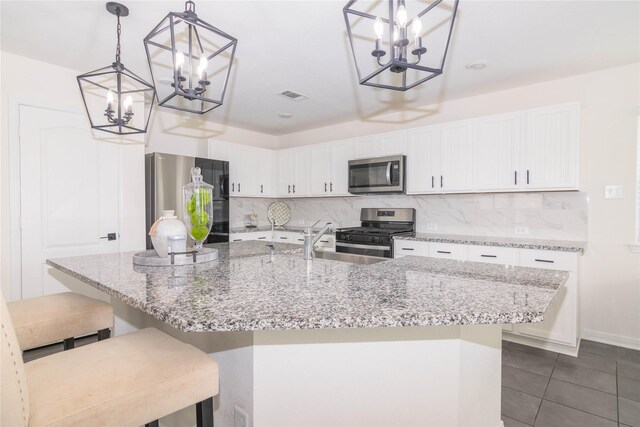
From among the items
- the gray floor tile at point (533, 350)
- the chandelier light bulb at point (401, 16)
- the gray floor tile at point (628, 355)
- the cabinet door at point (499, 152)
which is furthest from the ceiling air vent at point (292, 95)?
the gray floor tile at point (628, 355)

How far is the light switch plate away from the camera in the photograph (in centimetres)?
299

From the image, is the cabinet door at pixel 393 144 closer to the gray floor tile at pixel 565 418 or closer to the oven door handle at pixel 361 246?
the oven door handle at pixel 361 246

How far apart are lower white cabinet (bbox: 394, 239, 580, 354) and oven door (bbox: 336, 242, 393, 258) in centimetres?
77

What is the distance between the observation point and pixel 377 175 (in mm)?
4094

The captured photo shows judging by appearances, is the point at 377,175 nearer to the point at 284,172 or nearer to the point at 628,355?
the point at 284,172

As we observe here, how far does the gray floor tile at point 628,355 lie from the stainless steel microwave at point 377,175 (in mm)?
2395

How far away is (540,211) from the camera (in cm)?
340

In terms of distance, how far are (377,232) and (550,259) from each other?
65.9 inches

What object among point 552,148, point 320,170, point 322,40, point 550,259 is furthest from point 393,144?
point 550,259

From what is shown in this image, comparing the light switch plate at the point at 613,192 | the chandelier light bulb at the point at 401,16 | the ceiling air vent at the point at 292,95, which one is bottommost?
the light switch plate at the point at 613,192

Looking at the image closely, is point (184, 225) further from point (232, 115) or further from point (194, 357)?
point (232, 115)

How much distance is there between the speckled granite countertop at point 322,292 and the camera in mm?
931

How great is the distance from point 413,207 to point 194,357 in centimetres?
357

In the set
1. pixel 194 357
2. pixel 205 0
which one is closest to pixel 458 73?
pixel 205 0
